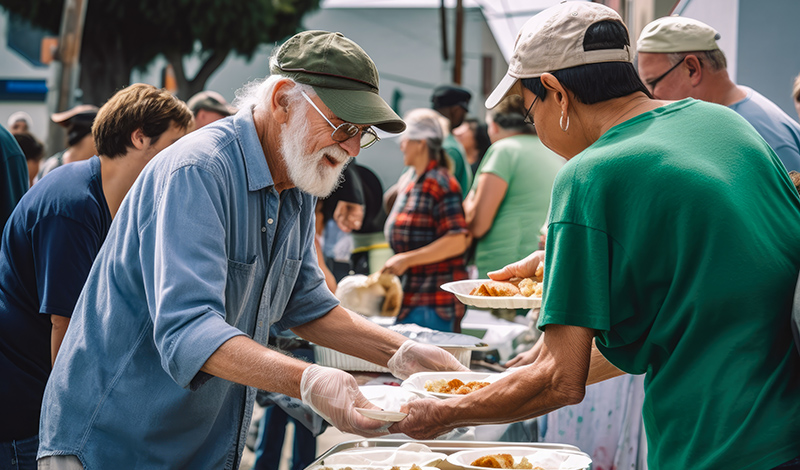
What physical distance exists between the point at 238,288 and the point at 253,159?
34 centimetres

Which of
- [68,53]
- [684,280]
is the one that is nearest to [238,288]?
[684,280]

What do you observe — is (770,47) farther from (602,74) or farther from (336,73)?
(336,73)

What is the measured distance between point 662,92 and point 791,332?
2.20 meters

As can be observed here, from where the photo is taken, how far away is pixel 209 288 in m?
1.72

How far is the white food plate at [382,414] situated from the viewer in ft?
5.82

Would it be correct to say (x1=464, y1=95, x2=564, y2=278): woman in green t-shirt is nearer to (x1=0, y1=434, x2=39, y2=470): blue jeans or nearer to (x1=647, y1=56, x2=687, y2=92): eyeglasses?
(x1=647, y1=56, x2=687, y2=92): eyeglasses

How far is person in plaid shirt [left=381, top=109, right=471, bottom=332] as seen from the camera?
470 centimetres

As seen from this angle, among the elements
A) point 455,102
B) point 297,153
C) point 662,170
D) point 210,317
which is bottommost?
point 455,102

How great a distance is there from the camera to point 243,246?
76.5 inches

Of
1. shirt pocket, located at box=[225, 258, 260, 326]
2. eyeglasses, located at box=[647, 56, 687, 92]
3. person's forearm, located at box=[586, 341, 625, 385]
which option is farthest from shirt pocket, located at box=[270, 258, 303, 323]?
eyeglasses, located at box=[647, 56, 687, 92]

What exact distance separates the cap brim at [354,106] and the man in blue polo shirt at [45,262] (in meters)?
0.94

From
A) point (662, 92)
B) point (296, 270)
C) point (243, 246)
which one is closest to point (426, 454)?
point (296, 270)

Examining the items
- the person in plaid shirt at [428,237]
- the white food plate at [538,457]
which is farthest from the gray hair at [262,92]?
the person in plaid shirt at [428,237]

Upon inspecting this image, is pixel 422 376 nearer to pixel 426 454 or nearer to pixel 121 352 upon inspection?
pixel 426 454
